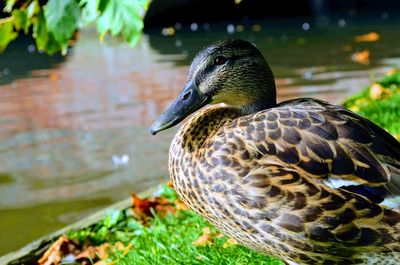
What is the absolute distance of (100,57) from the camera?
44.2 ft

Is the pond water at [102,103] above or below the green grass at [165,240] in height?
below

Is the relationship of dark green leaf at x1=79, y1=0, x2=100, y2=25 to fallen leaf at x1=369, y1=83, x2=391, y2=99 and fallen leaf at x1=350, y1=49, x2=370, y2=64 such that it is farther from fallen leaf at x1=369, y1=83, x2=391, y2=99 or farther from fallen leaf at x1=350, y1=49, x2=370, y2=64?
fallen leaf at x1=350, y1=49, x2=370, y2=64

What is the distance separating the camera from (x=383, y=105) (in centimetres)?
580

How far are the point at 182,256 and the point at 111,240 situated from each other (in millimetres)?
928

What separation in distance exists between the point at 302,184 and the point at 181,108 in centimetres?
60

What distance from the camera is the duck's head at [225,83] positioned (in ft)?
8.89

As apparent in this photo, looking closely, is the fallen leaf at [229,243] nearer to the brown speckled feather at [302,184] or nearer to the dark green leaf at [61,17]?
the brown speckled feather at [302,184]

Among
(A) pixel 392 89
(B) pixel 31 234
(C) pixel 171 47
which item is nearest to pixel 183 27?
(C) pixel 171 47

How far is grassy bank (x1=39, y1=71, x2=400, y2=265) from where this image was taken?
3.30m

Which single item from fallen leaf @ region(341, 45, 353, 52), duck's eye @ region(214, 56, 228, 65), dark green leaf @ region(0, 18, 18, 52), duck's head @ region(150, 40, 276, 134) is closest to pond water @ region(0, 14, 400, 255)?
fallen leaf @ region(341, 45, 353, 52)

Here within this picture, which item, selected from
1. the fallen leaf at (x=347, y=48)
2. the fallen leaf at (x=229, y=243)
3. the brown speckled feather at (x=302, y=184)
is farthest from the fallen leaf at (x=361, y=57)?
the brown speckled feather at (x=302, y=184)

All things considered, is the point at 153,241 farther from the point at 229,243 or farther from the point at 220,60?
the point at 220,60

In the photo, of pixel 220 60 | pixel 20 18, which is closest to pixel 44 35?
pixel 20 18

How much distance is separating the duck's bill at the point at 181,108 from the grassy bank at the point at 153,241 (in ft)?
2.66
